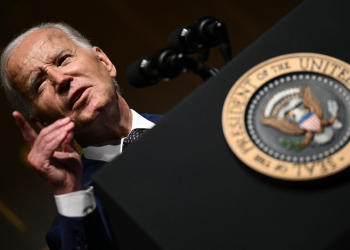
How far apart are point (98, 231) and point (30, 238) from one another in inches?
51.5

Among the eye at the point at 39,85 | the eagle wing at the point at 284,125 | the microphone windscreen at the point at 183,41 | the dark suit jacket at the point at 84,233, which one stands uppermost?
the microphone windscreen at the point at 183,41

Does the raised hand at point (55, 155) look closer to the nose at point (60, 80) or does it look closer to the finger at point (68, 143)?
the finger at point (68, 143)

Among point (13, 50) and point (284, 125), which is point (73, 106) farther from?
point (284, 125)

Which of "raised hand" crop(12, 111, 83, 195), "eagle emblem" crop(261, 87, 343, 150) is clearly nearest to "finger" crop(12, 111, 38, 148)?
"raised hand" crop(12, 111, 83, 195)

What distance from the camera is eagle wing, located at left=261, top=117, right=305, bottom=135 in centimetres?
65

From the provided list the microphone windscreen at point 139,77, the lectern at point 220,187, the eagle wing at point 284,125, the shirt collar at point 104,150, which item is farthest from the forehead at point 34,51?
the eagle wing at point 284,125

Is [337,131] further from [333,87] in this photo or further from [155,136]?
[155,136]

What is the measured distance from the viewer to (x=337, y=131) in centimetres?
64

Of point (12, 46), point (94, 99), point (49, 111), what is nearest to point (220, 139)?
point (94, 99)

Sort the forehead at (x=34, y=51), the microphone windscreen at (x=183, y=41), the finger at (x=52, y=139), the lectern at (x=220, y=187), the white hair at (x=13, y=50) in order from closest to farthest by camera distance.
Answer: the lectern at (x=220, y=187)
the finger at (x=52, y=139)
the microphone windscreen at (x=183, y=41)
the forehead at (x=34, y=51)
the white hair at (x=13, y=50)

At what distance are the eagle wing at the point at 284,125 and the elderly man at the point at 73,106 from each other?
→ 0.44 metres

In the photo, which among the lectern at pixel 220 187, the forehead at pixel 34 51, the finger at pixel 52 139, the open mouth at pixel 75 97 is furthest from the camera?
the forehead at pixel 34 51

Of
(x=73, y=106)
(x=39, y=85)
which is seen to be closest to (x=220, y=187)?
(x=73, y=106)

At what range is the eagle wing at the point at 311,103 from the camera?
65cm
